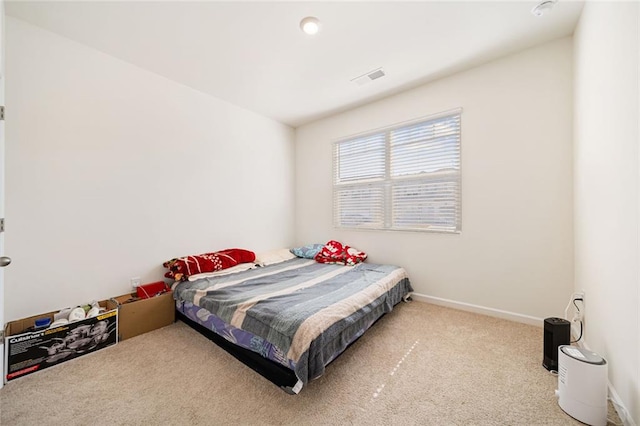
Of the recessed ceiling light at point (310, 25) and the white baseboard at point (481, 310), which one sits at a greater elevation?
the recessed ceiling light at point (310, 25)

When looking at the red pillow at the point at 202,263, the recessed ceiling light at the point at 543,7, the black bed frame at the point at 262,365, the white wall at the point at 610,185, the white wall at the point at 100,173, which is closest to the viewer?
the white wall at the point at 610,185

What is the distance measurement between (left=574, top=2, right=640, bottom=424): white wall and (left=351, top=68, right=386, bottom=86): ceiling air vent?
5.18ft

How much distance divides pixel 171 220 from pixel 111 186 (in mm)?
638

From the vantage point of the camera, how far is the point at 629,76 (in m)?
1.21

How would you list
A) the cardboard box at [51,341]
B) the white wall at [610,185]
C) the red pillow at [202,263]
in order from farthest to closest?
the red pillow at [202,263] → the cardboard box at [51,341] → the white wall at [610,185]

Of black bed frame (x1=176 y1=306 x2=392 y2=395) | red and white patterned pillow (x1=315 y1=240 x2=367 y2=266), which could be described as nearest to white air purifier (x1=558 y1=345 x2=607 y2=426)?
black bed frame (x1=176 y1=306 x2=392 y2=395)

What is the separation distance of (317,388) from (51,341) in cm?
197

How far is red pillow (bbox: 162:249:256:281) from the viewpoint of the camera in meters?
2.57

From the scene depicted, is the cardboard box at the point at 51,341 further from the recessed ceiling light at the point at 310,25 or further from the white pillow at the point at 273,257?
the recessed ceiling light at the point at 310,25

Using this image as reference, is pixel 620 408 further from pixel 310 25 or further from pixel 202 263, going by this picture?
pixel 202 263

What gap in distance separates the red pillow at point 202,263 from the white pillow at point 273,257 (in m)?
0.21

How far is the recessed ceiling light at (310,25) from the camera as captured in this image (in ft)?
6.34

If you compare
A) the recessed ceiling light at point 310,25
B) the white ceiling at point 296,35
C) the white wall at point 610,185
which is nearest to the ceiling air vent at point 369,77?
the white ceiling at point 296,35

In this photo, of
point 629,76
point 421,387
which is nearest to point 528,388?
point 421,387
